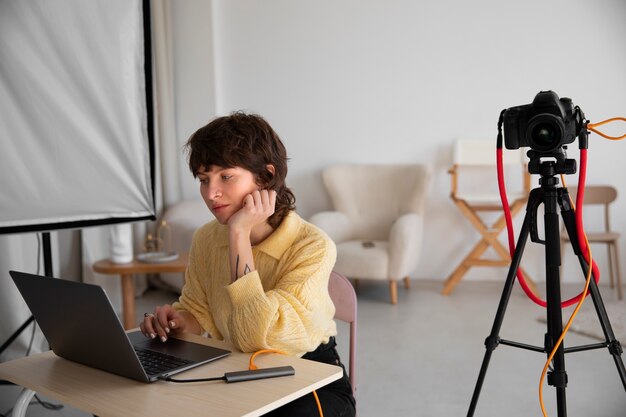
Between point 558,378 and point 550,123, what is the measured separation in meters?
0.70

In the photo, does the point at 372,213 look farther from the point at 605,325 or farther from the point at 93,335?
the point at 93,335

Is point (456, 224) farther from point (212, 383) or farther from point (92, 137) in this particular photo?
point (212, 383)

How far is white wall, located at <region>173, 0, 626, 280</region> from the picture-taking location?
4.87 m

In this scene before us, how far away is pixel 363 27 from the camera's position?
17.1 ft

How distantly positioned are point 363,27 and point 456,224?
168cm

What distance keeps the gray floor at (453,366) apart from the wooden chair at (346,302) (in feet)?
3.19

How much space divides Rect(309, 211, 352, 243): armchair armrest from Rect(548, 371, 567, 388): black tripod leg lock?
2.90 m

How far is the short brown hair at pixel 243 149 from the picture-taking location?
1622mm

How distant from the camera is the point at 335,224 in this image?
4832 mm

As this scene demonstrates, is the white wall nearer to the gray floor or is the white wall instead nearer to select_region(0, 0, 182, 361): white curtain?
select_region(0, 0, 182, 361): white curtain

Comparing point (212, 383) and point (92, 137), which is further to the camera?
point (92, 137)

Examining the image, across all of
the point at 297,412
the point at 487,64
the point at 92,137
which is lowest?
the point at 297,412

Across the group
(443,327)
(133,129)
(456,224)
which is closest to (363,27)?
(456,224)

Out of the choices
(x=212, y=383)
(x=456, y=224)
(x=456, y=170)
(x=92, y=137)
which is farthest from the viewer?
(x=456, y=224)
